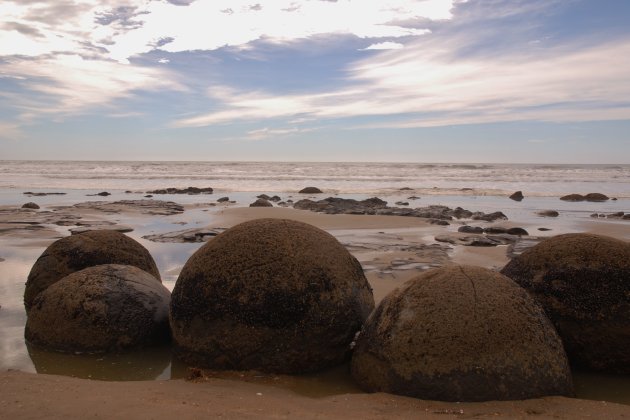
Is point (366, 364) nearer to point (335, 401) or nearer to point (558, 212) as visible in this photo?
point (335, 401)

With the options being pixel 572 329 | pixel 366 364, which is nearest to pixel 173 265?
pixel 366 364

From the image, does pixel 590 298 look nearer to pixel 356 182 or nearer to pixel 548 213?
pixel 548 213

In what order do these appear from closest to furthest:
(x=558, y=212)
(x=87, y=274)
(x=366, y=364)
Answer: (x=366, y=364) < (x=87, y=274) < (x=558, y=212)

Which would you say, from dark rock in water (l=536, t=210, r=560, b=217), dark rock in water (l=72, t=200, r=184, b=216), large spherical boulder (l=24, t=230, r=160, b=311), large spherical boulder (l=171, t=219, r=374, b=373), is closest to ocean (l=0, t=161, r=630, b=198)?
dark rock in water (l=536, t=210, r=560, b=217)

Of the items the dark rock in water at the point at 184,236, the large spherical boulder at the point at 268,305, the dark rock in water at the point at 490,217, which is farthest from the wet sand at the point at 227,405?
the dark rock in water at the point at 490,217

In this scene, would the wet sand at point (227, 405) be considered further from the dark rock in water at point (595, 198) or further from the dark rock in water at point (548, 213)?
the dark rock in water at point (595, 198)

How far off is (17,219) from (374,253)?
426 inches

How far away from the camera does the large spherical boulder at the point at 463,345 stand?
4.06 m

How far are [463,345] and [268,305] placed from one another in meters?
1.60

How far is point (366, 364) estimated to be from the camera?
452 centimetres

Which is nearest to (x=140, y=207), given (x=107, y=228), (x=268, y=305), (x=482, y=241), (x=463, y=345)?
(x=107, y=228)

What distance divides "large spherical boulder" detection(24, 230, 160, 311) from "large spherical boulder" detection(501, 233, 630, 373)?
14.9 ft

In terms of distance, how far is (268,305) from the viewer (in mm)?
4766

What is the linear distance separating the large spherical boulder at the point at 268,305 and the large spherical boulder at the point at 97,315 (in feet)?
1.95
